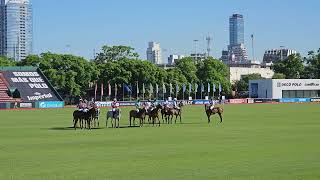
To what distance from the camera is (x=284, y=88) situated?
12562 cm

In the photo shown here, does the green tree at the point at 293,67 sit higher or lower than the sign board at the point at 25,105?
higher

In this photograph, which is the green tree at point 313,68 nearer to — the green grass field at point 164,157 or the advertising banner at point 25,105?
the advertising banner at point 25,105

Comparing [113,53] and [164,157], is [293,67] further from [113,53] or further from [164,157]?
[164,157]

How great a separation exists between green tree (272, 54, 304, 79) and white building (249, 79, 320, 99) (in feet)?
114

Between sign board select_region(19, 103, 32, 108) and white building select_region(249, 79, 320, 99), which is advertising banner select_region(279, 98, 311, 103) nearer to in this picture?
white building select_region(249, 79, 320, 99)

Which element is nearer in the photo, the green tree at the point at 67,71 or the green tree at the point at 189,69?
the green tree at the point at 67,71

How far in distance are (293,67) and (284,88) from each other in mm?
42874

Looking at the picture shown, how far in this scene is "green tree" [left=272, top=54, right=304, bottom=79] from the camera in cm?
16512

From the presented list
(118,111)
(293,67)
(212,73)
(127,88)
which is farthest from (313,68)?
(118,111)

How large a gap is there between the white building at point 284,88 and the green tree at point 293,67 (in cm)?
3468

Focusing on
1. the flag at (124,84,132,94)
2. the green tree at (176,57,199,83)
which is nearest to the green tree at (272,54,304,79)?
the green tree at (176,57,199,83)

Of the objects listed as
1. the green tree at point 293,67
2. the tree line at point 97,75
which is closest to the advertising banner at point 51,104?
the tree line at point 97,75

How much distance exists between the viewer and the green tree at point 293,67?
16512 cm

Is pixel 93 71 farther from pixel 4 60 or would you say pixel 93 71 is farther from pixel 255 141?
pixel 255 141
